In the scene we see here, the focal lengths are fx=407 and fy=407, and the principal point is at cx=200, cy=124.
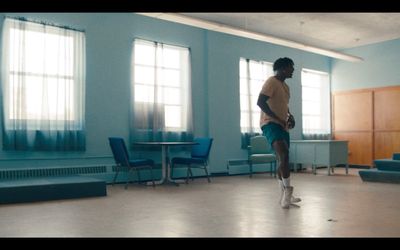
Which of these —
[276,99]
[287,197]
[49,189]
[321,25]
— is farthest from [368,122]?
[49,189]

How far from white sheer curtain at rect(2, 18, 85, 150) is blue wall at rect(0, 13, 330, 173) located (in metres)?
0.17

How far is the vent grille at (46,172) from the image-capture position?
572 cm

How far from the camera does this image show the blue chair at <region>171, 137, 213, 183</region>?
22.0 ft

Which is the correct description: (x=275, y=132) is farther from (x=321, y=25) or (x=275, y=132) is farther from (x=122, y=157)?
(x=321, y=25)

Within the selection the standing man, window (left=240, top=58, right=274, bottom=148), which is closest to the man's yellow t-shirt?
the standing man

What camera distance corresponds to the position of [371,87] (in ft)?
31.7

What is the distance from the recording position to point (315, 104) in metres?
10.3

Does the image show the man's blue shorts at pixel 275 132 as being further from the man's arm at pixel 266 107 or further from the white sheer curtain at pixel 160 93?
the white sheer curtain at pixel 160 93

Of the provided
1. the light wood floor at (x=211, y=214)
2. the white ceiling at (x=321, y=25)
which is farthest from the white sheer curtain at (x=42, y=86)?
the white ceiling at (x=321, y=25)

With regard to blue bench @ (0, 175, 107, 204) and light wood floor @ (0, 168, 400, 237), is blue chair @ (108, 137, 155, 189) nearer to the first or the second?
light wood floor @ (0, 168, 400, 237)

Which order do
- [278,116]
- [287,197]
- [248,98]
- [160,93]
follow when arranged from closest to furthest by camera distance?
[278,116] < [287,197] < [160,93] < [248,98]

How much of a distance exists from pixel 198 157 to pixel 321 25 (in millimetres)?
3646

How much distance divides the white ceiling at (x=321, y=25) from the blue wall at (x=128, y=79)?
1.84ft
